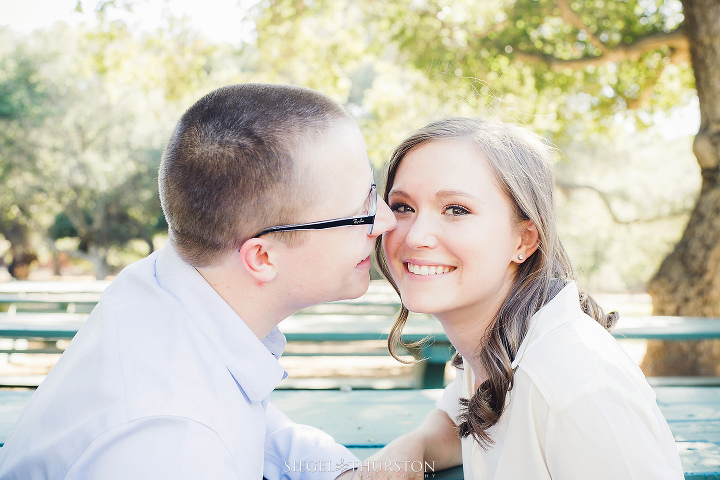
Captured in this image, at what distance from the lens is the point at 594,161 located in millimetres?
21438

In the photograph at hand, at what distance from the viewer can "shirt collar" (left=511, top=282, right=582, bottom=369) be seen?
1.55 m

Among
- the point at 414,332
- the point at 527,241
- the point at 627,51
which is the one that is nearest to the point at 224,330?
the point at 527,241

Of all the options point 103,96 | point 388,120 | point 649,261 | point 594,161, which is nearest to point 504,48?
point 388,120

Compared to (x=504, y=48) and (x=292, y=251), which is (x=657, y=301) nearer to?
(x=504, y=48)

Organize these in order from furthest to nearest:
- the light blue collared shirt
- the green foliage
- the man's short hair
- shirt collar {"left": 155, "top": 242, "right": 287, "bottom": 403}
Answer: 1. the green foliage
2. the man's short hair
3. shirt collar {"left": 155, "top": 242, "right": 287, "bottom": 403}
4. the light blue collared shirt

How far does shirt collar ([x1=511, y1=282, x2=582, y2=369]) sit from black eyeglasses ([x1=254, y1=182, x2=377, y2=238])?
57cm

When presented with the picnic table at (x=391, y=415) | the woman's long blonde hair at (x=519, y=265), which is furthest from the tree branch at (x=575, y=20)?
the woman's long blonde hair at (x=519, y=265)

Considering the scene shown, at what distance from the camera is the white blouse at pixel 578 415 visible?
126 centimetres

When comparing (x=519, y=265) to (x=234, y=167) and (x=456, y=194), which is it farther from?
(x=234, y=167)

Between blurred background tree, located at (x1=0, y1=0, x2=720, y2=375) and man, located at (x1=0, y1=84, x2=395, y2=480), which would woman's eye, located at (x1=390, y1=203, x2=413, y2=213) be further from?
blurred background tree, located at (x1=0, y1=0, x2=720, y2=375)

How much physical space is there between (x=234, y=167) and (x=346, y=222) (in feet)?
1.28

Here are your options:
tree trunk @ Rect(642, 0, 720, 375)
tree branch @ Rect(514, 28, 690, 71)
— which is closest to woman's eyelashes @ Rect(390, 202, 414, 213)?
tree trunk @ Rect(642, 0, 720, 375)

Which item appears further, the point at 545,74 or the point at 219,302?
the point at 545,74

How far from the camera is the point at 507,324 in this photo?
5.86 feet
